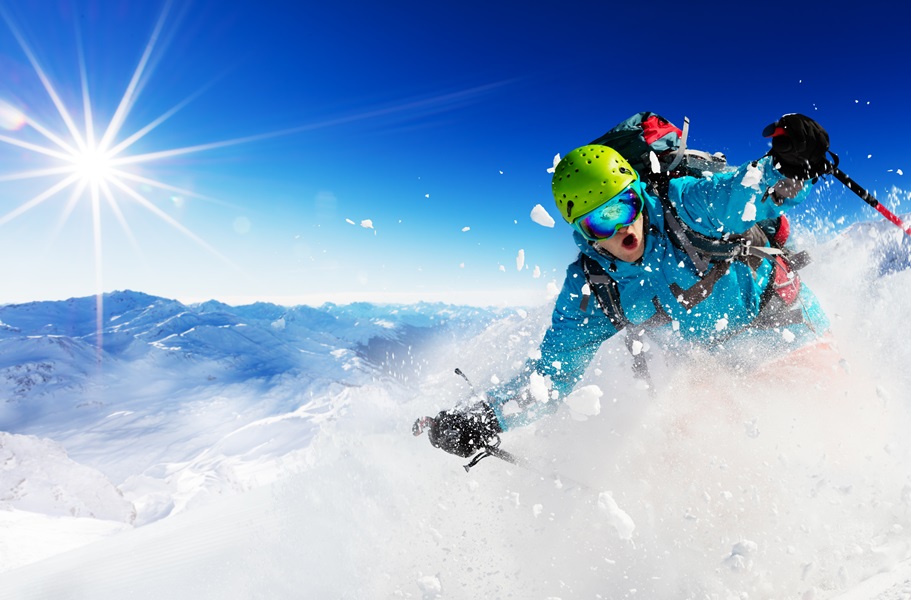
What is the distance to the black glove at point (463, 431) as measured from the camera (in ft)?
12.6

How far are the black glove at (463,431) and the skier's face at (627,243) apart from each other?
1.72 m

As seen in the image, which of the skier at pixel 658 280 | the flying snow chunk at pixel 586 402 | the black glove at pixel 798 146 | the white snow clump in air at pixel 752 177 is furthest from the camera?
the flying snow chunk at pixel 586 402

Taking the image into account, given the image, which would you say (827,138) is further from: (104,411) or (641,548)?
(104,411)

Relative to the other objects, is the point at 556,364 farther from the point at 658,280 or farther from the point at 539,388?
the point at 658,280

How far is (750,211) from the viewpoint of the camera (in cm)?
238

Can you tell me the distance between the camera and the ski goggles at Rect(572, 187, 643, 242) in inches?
118

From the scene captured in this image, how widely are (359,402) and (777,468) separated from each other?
6.98m

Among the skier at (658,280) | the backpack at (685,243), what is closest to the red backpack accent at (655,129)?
the backpack at (685,243)

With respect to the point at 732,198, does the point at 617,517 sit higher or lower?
lower

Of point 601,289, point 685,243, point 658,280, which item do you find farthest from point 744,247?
point 601,289

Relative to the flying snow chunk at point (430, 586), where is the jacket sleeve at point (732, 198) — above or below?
above

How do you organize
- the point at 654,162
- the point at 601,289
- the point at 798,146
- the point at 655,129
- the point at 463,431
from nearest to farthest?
the point at 798,146, the point at 654,162, the point at 601,289, the point at 655,129, the point at 463,431

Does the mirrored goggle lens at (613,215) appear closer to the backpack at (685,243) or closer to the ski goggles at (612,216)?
the ski goggles at (612,216)

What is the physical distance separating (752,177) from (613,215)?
0.86 metres
